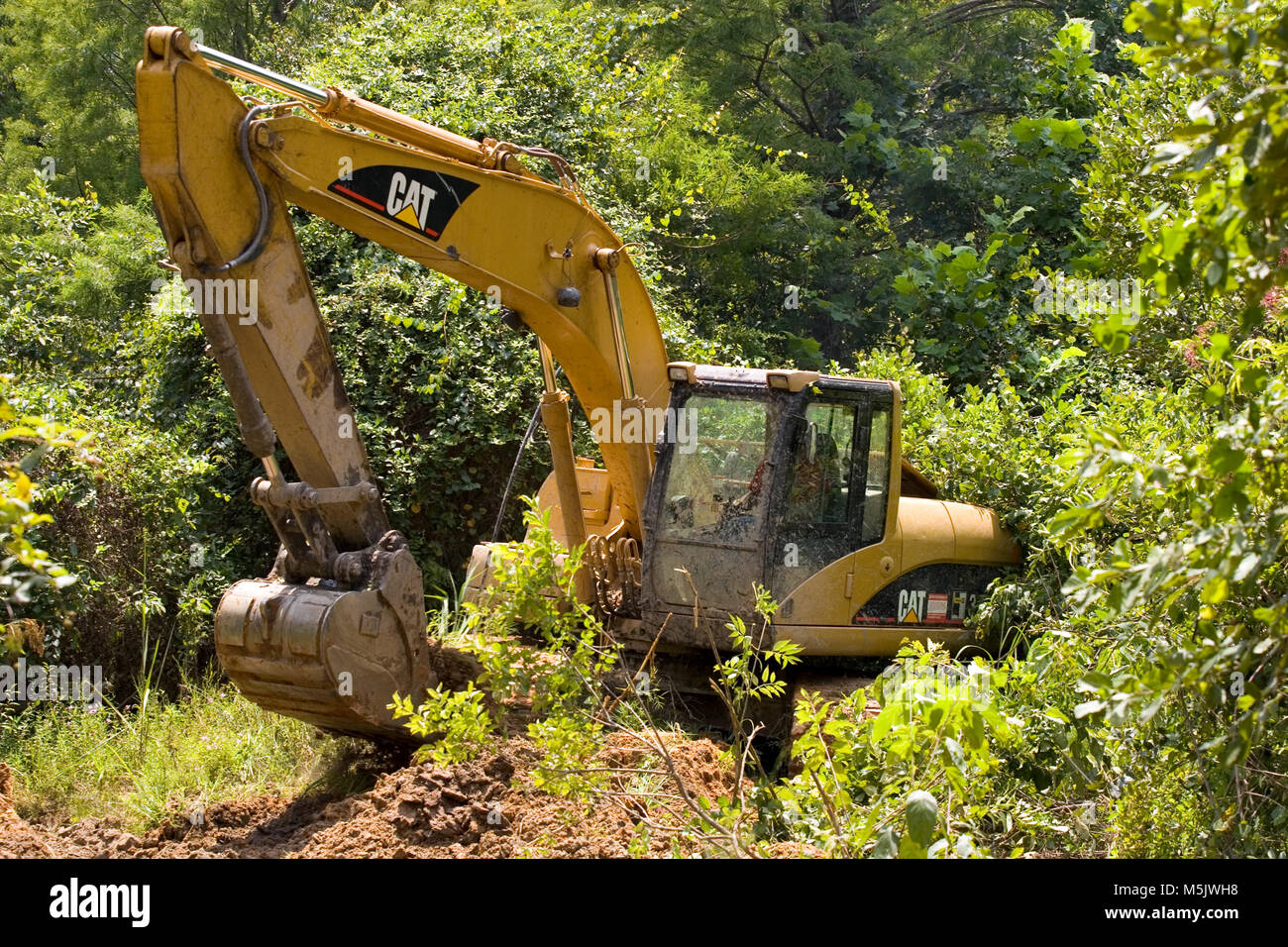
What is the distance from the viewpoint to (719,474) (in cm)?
800

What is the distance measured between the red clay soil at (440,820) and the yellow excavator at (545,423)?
500 millimetres

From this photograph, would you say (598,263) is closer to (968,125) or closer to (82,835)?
(82,835)

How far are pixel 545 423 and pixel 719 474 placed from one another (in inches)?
43.6

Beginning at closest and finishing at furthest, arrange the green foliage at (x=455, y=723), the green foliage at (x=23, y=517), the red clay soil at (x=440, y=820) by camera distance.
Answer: the green foliage at (x=23, y=517) → the green foliage at (x=455, y=723) → the red clay soil at (x=440, y=820)

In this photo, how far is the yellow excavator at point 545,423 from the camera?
634cm

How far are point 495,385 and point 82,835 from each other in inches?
215
